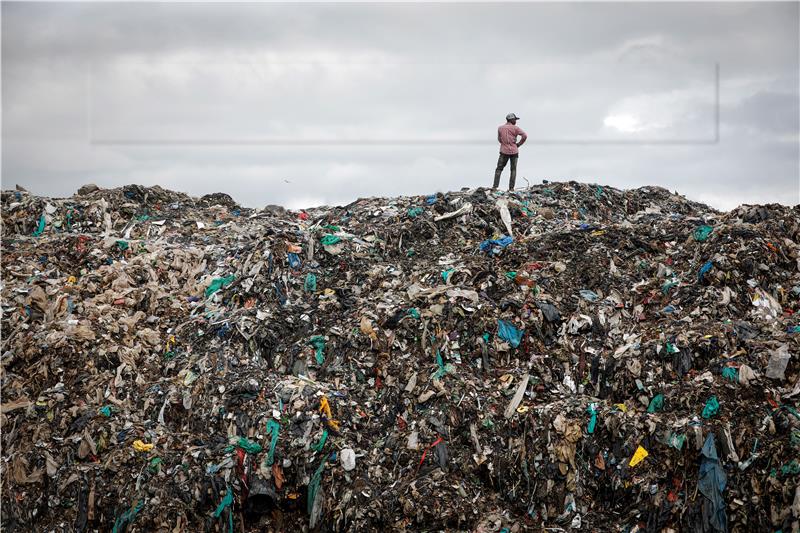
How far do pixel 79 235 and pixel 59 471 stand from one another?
5.56 m

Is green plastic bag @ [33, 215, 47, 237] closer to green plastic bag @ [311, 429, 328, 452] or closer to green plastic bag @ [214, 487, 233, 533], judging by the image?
green plastic bag @ [214, 487, 233, 533]

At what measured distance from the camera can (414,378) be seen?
9.00 meters

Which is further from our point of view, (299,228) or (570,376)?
(299,228)

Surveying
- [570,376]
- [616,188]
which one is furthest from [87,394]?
[616,188]

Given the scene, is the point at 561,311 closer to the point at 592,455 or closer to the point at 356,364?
the point at 592,455

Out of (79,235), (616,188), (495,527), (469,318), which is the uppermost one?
(616,188)

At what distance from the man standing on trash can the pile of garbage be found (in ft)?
5.99

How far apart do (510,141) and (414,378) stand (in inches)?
252

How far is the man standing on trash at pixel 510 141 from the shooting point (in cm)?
1352

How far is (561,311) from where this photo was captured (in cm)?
966

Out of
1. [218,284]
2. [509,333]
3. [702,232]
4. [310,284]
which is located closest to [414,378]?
[509,333]

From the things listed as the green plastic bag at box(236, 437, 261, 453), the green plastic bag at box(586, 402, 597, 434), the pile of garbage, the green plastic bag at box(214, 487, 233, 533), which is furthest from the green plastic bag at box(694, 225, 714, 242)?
the green plastic bag at box(214, 487, 233, 533)

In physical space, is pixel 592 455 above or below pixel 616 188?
below

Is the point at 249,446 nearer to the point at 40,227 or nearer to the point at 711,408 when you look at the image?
the point at 711,408
